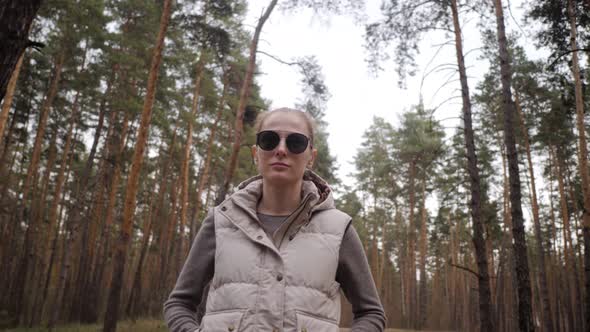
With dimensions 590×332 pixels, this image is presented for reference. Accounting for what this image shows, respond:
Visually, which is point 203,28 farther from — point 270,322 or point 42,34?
point 270,322

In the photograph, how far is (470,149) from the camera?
32.8ft

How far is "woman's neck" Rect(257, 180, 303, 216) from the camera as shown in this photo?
1.91m

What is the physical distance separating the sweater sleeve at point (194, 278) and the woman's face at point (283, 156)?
376 mm

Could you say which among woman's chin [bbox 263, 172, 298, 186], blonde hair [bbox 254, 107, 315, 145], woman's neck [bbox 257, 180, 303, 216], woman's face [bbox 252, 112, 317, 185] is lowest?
woman's neck [bbox 257, 180, 303, 216]

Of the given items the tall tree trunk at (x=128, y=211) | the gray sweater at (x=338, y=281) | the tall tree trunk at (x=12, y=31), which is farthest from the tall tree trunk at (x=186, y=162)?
the gray sweater at (x=338, y=281)

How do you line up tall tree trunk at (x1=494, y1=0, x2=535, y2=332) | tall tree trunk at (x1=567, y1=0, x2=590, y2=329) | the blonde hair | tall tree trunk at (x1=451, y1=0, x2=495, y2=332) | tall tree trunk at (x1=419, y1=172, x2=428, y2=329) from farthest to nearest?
tall tree trunk at (x1=419, y1=172, x2=428, y2=329) < tall tree trunk at (x1=567, y1=0, x2=590, y2=329) < tall tree trunk at (x1=451, y1=0, x2=495, y2=332) < tall tree trunk at (x1=494, y1=0, x2=535, y2=332) < the blonde hair

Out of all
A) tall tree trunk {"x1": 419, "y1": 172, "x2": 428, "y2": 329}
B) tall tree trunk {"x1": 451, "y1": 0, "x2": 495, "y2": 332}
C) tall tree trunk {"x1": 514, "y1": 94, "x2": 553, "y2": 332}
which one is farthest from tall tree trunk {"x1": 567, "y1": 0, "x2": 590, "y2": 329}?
tall tree trunk {"x1": 419, "y1": 172, "x2": 428, "y2": 329}

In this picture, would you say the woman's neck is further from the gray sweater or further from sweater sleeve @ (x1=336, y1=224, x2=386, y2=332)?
sweater sleeve @ (x1=336, y1=224, x2=386, y2=332)

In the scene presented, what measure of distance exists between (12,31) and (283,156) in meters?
1.92

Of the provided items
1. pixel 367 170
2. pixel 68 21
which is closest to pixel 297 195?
pixel 68 21

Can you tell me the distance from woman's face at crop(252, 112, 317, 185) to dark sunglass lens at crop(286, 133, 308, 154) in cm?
2

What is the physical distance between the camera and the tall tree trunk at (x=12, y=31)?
2.38 meters

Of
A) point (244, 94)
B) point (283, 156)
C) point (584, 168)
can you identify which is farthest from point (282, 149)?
point (584, 168)

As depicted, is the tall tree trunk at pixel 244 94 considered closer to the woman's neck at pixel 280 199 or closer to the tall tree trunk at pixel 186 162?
the tall tree trunk at pixel 186 162
